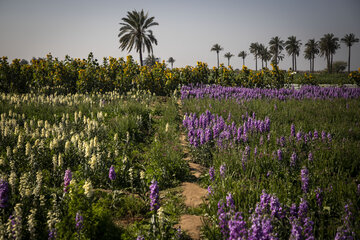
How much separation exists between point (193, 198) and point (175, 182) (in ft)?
2.25

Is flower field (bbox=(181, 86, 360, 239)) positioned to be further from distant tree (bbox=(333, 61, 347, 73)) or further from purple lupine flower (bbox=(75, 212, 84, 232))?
distant tree (bbox=(333, 61, 347, 73))

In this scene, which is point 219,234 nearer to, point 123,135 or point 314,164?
point 314,164

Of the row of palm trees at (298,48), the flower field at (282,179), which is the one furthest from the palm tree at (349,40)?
the flower field at (282,179)

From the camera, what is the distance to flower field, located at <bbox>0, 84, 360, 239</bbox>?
2.66 metres

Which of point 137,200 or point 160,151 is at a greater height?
point 160,151

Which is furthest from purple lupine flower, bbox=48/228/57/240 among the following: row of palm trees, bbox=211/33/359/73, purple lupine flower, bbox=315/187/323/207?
row of palm trees, bbox=211/33/359/73

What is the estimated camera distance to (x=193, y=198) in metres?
4.09

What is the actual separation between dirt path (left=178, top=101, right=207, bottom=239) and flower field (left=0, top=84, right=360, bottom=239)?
123 millimetres

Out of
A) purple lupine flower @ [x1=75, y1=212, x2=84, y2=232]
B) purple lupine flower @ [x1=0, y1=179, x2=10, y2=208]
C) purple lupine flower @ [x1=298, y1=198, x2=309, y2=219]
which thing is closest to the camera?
purple lupine flower @ [x1=75, y1=212, x2=84, y2=232]

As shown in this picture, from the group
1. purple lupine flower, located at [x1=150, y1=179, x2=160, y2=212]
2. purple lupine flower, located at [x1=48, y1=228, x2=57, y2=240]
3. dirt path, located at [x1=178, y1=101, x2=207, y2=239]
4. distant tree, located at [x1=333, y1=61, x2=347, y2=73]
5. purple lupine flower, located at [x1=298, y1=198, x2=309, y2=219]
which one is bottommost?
dirt path, located at [x1=178, y1=101, x2=207, y2=239]

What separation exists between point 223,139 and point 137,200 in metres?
2.66

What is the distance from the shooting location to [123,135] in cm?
690

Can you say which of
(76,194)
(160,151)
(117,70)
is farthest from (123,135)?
(117,70)

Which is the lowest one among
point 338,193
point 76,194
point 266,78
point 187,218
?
point 187,218
